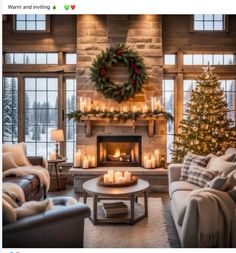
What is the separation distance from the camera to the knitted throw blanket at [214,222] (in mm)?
2160

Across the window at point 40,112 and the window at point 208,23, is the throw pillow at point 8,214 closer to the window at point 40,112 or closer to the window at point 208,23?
the window at point 40,112

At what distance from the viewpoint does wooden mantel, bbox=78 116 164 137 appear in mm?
4418

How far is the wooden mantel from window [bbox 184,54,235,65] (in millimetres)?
1310

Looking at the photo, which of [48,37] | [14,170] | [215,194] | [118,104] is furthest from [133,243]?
[48,37]

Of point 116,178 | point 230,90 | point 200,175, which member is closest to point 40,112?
point 116,178

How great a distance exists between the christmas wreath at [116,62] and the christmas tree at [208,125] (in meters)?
0.96

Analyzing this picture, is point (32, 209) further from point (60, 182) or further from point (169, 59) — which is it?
point (169, 59)

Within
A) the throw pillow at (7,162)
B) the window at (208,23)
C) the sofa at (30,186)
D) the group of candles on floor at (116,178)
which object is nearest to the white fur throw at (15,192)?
the sofa at (30,186)

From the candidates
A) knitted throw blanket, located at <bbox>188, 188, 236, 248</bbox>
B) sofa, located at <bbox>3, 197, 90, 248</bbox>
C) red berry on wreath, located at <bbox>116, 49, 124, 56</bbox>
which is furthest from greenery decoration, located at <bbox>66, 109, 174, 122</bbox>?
sofa, located at <bbox>3, 197, 90, 248</bbox>

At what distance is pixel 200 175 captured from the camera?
297 centimetres

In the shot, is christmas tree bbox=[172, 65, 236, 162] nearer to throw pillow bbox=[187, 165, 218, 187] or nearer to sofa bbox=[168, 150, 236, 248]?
throw pillow bbox=[187, 165, 218, 187]
